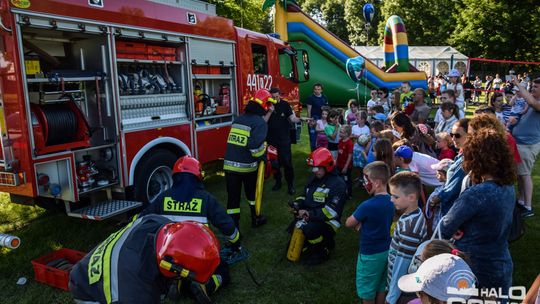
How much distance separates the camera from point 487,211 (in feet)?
8.49

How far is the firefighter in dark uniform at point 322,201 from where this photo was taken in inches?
176

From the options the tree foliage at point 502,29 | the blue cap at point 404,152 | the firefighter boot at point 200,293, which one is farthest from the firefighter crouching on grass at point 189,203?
the tree foliage at point 502,29

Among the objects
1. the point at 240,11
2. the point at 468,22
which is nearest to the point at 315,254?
the point at 240,11

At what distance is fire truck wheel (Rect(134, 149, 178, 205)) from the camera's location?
5758mm

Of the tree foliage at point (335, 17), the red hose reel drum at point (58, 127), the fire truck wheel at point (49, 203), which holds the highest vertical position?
the tree foliage at point (335, 17)

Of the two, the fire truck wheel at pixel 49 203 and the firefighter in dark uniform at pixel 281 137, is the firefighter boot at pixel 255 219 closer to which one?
the firefighter in dark uniform at pixel 281 137

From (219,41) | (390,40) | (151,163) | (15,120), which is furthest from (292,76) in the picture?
(390,40)

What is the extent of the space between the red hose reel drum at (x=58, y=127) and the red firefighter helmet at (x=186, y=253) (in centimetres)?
325

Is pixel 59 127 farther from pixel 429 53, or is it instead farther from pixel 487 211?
pixel 429 53

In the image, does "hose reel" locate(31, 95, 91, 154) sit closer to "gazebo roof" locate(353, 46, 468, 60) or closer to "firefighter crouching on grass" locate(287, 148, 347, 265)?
"firefighter crouching on grass" locate(287, 148, 347, 265)

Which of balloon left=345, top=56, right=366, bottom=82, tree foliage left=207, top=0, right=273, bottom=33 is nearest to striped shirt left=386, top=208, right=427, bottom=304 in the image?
balloon left=345, top=56, right=366, bottom=82

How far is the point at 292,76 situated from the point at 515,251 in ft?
20.1

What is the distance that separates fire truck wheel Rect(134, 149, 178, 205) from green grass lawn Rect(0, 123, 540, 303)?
2.16 feet

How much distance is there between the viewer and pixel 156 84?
6238mm
